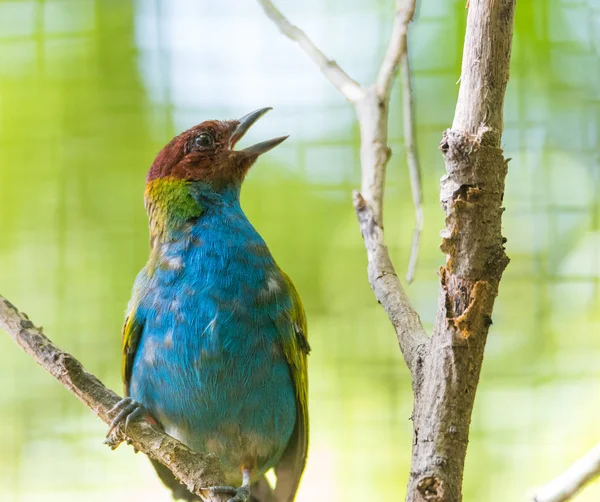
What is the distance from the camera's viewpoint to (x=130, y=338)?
12.8ft

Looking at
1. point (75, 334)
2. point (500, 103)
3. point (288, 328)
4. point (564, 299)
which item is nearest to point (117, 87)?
point (75, 334)

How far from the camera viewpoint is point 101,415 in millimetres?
2975

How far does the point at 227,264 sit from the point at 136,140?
A: 2664mm

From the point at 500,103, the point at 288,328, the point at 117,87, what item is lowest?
the point at 288,328

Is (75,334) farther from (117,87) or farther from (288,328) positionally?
(288,328)

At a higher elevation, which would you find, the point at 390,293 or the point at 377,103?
A: the point at 377,103

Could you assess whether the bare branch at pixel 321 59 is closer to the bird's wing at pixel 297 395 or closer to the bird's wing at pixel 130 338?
the bird's wing at pixel 297 395

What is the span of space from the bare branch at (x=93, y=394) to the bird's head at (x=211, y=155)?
1.49 meters

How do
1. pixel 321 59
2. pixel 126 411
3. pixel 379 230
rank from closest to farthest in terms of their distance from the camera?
pixel 379 230
pixel 126 411
pixel 321 59

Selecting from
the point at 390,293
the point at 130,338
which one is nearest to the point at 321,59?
the point at 390,293

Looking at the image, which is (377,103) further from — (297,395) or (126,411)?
(126,411)

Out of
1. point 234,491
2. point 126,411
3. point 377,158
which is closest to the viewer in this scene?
point 234,491

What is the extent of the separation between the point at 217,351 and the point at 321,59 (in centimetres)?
134

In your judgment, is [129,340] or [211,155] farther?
[211,155]
